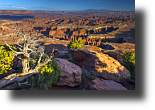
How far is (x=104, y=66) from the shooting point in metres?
11.0

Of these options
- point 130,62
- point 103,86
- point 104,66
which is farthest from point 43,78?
point 130,62

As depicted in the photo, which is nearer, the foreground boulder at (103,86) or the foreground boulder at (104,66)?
the foreground boulder at (103,86)

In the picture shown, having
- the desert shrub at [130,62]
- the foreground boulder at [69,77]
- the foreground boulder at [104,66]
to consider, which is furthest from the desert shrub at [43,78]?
the desert shrub at [130,62]

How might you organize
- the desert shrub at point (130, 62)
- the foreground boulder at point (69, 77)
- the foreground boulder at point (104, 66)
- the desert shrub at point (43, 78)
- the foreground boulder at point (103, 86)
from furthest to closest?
the desert shrub at point (130, 62)
the foreground boulder at point (104, 66)
the foreground boulder at point (69, 77)
the foreground boulder at point (103, 86)
the desert shrub at point (43, 78)

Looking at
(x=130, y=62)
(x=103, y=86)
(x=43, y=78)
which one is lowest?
(x=103, y=86)

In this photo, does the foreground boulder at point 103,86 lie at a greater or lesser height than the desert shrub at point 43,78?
lesser

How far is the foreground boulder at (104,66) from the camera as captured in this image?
34.5 ft

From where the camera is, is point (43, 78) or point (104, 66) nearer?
point (43, 78)

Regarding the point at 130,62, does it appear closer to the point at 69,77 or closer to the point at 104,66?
the point at 104,66

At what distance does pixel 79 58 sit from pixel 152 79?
10.1m

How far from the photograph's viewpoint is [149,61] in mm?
3604

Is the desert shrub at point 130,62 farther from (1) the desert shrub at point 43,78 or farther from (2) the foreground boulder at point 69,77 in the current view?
(1) the desert shrub at point 43,78

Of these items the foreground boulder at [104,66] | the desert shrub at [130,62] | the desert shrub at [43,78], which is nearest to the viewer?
the desert shrub at [43,78]
